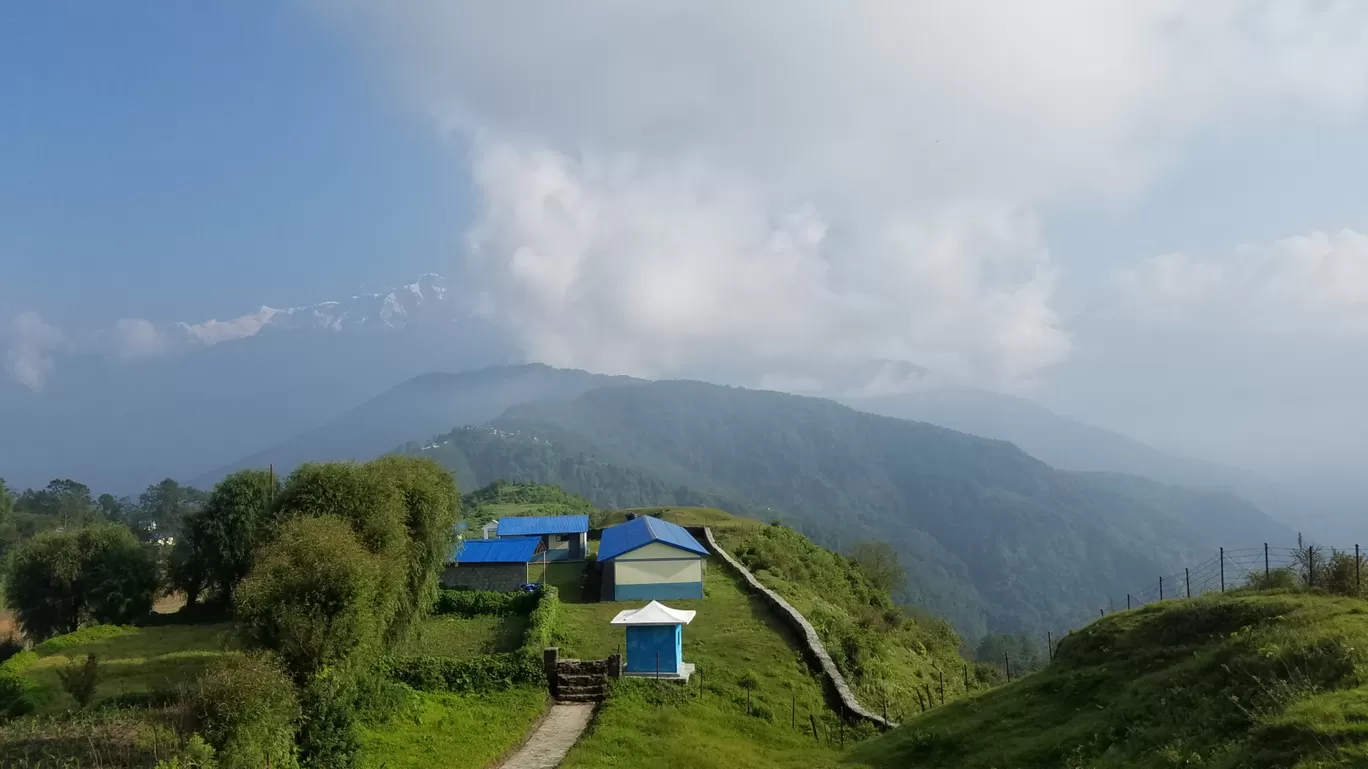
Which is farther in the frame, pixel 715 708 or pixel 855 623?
pixel 855 623

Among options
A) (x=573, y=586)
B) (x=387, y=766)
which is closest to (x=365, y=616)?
(x=387, y=766)

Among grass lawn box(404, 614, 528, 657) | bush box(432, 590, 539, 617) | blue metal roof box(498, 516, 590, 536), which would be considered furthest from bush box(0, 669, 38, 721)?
blue metal roof box(498, 516, 590, 536)

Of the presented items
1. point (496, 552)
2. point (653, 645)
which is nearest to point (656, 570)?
point (496, 552)

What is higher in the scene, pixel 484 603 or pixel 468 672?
pixel 468 672

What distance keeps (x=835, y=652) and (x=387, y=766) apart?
15.7m

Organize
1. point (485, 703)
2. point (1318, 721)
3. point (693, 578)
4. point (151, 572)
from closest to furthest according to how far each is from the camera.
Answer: point (1318, 721), point (485, 703), point (693, 578), point (151, 572)

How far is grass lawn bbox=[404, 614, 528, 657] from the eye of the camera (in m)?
27.3

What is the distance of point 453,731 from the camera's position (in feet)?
59.0

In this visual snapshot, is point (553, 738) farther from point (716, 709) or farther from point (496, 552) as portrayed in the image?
point (496, 552)

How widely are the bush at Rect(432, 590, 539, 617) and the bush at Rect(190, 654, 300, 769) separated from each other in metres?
21.3

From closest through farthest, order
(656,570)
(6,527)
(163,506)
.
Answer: (656,570)
(6,527)
(163,506)

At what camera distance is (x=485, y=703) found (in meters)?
20.5

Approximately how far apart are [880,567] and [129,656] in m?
57.4

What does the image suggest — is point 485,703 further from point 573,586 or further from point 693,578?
point 573,586
